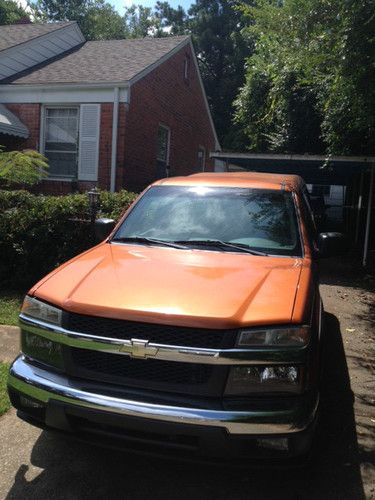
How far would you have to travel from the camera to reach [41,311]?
3.01m

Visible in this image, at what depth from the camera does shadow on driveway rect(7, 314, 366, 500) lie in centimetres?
293

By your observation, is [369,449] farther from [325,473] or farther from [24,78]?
[24,78]

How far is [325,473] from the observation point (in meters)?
3.21

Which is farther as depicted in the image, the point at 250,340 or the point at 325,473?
the point at 325,473

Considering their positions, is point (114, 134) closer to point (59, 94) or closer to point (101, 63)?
point (59, 94)

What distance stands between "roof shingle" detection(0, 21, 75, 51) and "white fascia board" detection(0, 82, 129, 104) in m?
1.66

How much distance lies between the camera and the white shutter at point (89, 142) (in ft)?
40.4

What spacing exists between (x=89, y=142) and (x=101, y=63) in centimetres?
275

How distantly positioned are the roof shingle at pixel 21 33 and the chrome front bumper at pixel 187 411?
13.1 m

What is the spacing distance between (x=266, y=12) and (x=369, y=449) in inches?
216

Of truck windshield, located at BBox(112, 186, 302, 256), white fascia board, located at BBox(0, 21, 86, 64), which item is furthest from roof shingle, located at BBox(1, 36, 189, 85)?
truck windshield, located at BBox(112, 186, 302, 256)

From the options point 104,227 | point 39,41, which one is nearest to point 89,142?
point 39,41

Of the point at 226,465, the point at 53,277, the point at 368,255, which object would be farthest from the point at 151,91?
the point at 226,465

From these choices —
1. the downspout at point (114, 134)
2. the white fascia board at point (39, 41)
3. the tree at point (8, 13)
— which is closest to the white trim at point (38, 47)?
the white fascia board at point (39, 41)
